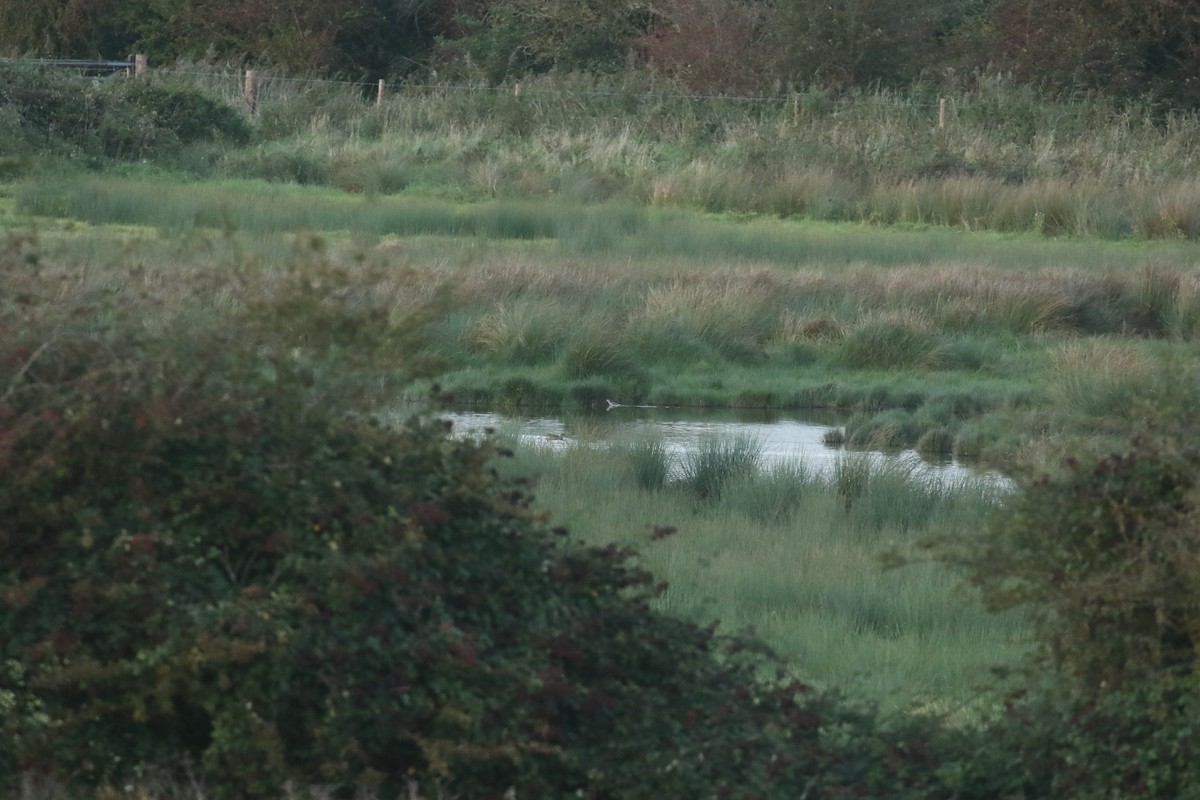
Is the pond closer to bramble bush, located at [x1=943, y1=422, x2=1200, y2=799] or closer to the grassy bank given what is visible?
the grassy bank

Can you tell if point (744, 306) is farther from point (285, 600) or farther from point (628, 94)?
point (628, 94)

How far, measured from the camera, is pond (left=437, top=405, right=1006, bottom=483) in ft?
33.9

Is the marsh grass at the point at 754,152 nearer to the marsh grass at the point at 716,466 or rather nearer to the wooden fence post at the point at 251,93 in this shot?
the wooden fence post at the point at 251,93

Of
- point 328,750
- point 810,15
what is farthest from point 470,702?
point 810,15

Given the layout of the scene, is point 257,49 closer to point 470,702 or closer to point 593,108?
point 593,108

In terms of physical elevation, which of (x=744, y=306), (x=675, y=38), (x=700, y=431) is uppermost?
(x=675, y=38)

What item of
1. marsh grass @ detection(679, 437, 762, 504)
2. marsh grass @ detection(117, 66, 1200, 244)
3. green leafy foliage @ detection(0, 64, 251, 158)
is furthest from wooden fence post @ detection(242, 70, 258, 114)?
marsh grass @ detection(679, 437, 762, 504)

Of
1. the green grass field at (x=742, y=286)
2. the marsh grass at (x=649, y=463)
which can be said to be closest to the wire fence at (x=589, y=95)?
the green grass field at (x=742, y=286)

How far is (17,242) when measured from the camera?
4691 mm

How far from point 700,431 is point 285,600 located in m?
7.87

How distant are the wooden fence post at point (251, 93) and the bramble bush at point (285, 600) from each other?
2382 centimetres

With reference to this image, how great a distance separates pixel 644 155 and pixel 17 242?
1940cm

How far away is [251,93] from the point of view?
91.7ft

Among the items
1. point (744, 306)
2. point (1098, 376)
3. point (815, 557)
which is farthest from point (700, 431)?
point (815, 557)
